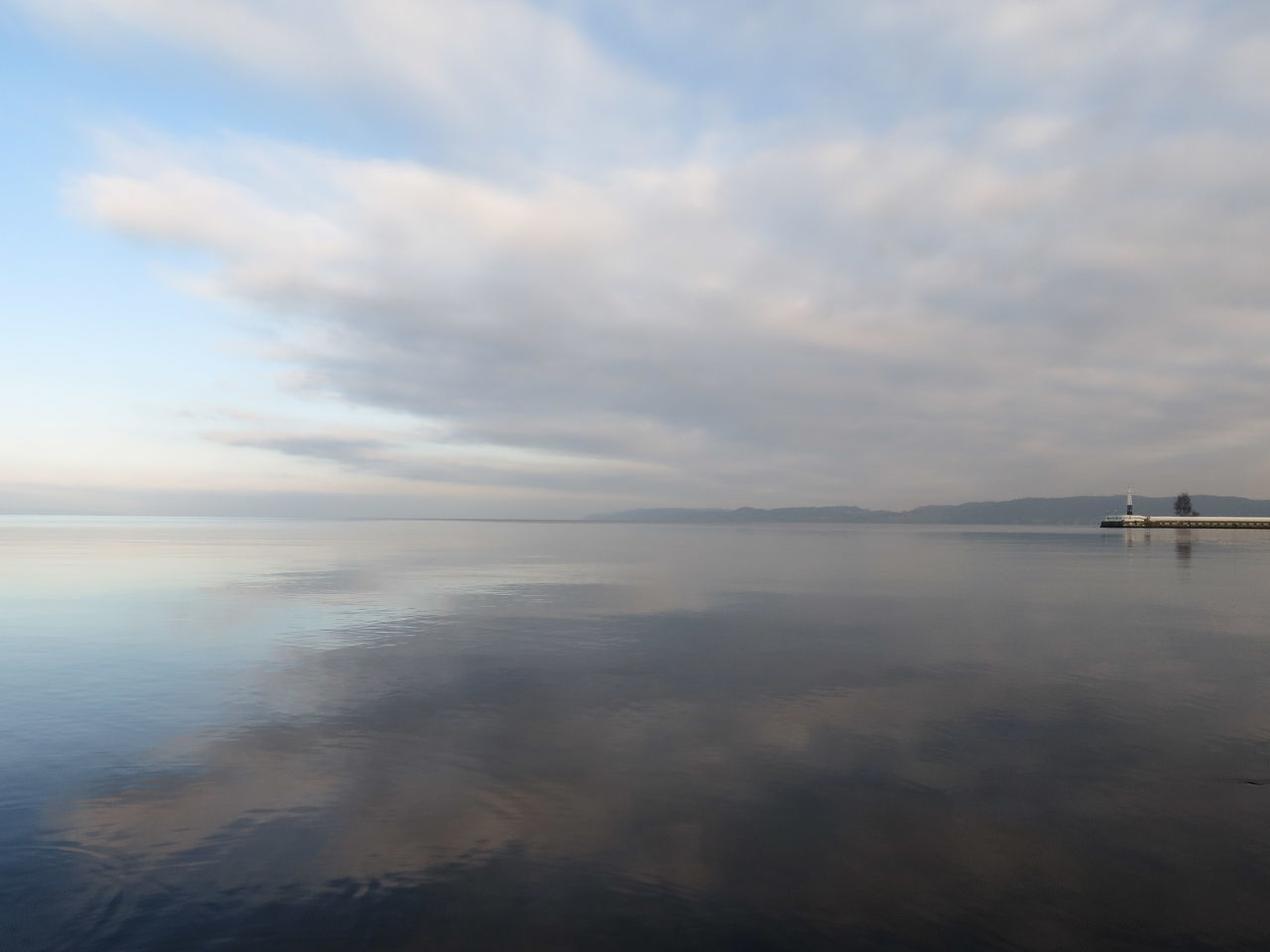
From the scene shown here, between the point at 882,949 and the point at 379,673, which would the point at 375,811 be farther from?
the point at 379,673

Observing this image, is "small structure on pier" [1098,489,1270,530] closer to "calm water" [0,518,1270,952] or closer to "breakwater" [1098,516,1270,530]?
"breakwater" [1098,516,1270,530]

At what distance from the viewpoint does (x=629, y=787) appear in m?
10.6

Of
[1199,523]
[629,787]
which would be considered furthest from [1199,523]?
[629,787]

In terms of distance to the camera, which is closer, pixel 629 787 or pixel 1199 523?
pixel 629 787

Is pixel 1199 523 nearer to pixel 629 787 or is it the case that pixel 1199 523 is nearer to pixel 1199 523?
pixel 1199 523

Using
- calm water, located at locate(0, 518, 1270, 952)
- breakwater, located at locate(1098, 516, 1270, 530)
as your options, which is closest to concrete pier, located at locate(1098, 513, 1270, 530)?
breakwater, located at locate(1098, 516, 1270, 530)

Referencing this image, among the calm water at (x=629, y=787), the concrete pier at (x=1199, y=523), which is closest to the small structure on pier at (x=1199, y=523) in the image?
the concrete pier at (x=1199, y=523)

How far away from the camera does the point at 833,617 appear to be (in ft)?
90.8

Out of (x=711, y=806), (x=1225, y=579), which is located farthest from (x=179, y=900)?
(x=1225, y=579)

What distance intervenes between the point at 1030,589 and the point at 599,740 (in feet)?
108

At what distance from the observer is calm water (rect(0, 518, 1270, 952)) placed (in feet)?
23.9

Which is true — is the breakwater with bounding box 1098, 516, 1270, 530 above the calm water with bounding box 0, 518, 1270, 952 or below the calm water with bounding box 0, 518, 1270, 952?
above

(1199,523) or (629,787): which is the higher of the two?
(1199,523)

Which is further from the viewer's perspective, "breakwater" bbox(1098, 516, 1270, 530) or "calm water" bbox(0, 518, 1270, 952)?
"breakwater" bbox(1098, 516, 1270, 530)
